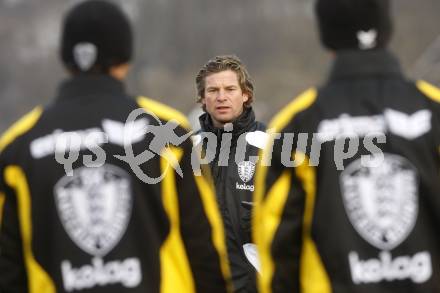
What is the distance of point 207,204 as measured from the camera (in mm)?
4703

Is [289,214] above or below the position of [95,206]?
below

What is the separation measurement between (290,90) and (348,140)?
4435 centimetres

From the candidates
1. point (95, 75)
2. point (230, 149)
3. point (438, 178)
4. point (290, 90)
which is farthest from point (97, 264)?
point (290, 90)

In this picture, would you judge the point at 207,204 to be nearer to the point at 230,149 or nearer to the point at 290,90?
the point at 230,149

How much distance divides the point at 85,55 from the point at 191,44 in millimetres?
55007

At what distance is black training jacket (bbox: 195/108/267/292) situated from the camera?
641cm

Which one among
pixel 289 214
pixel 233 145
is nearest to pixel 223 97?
pixel 233 145

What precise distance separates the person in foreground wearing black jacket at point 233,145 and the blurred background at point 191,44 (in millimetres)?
37598

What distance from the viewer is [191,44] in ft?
195

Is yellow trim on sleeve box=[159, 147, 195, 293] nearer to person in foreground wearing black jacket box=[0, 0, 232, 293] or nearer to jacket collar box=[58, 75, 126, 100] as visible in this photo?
person in foreground wearing black jacket box=[0, 0, 232, 293]

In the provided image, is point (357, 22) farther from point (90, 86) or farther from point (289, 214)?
point (90, 86)

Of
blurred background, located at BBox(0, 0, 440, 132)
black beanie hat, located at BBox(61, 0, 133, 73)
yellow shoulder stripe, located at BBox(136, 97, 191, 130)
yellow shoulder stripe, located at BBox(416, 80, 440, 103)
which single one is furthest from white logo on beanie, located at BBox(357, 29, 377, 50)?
blurred background, located at BBox(0, 0, 440, 132)

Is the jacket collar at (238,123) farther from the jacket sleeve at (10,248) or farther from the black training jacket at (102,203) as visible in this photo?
the jacket sleeve at (10,248)

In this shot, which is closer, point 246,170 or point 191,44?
point 246,170
